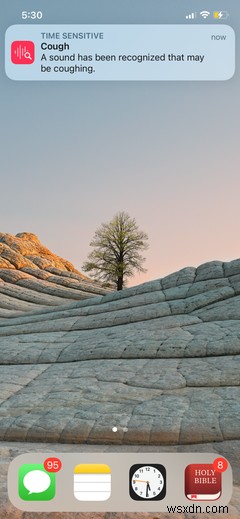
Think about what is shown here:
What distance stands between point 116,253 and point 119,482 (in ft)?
122

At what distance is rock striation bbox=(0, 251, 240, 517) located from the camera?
6.84 metres

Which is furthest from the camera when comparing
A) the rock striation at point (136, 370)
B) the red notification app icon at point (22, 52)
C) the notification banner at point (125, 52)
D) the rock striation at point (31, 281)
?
the rock striation at point (31, 281)

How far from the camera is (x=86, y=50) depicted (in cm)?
449

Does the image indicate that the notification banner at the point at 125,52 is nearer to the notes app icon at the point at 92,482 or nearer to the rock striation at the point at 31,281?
the notes app icon at the point at 92,482

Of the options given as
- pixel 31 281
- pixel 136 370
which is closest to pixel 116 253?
pixel 31 281

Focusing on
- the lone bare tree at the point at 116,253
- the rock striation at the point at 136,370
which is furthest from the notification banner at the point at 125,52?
the lone bare tree at the point at 116,253

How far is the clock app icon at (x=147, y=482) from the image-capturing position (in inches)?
128

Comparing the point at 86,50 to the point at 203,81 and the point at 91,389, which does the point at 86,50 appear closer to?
the point at 203,81

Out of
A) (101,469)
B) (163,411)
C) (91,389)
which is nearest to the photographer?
(101,469)
